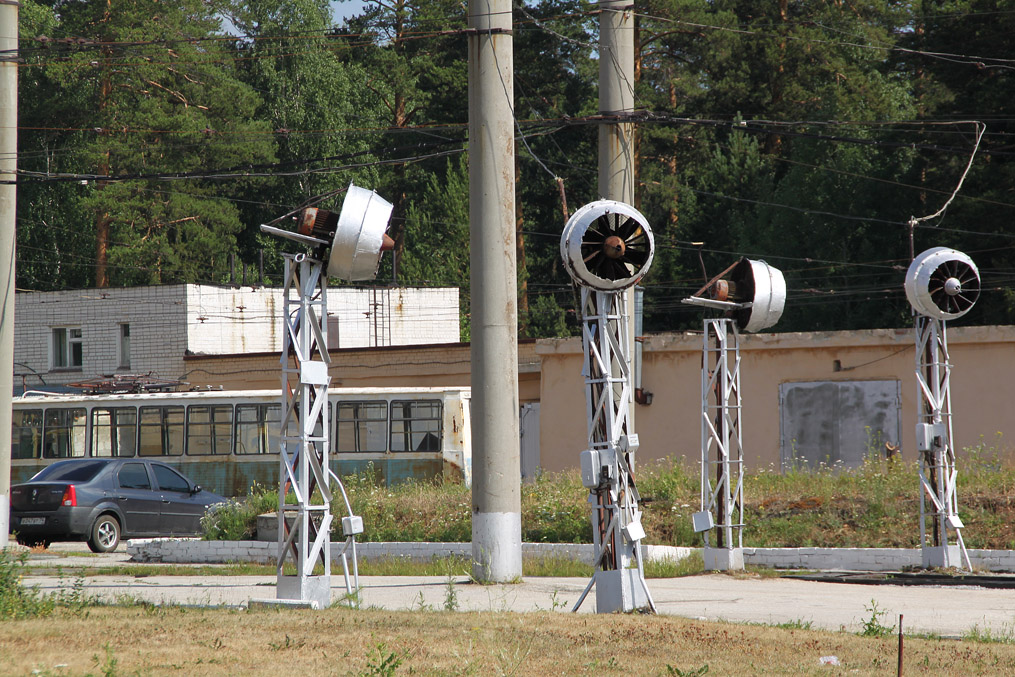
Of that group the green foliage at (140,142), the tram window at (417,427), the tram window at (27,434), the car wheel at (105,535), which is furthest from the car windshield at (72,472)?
the green foliage at (140,142)

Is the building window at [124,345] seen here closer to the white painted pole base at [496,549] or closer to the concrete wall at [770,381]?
the concrete wall at [770,381]

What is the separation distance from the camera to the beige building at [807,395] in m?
24.5

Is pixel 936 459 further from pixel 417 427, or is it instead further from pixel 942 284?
pixel 417 427

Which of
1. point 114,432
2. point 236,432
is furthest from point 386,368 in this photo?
point 114,432

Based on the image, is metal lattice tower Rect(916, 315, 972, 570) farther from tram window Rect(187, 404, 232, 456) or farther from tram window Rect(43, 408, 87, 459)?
tram window Rect(43, 408, 87, 459)

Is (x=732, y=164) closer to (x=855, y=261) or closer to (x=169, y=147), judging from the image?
(x=855, y=261)

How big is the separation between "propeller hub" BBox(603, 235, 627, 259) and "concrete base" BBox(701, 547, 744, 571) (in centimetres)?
634

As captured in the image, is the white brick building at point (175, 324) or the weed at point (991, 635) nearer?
the weed at point (991, 635)

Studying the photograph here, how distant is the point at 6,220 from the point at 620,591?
12471mm

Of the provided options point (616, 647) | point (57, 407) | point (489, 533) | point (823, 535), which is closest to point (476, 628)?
point (616, 647)

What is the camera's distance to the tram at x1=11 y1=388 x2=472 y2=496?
90.4 ft

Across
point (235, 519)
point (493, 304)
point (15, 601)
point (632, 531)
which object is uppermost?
point (493, 304)

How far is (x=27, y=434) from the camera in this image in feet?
101

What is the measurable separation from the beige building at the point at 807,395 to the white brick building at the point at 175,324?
1933 cm
